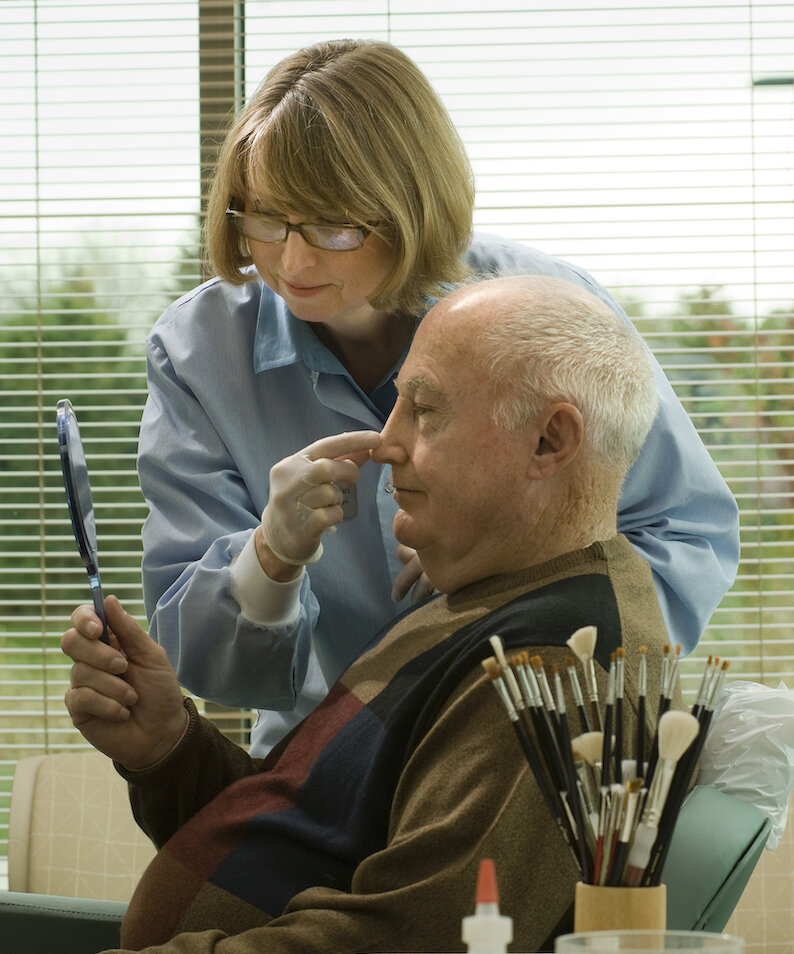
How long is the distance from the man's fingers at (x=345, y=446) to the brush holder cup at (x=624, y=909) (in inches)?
28.7

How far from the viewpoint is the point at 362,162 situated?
60.9 inches

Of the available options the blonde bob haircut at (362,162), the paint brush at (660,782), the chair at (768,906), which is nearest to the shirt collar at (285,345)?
the blonde bob haircut at (362,162)

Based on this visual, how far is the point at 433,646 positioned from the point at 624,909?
58 cm

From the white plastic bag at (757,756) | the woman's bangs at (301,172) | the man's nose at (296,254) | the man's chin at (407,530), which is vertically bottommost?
the white plastic bag at (757,756)

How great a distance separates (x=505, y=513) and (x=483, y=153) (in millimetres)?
1724

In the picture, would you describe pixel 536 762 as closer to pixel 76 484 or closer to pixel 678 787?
pixel 678 787

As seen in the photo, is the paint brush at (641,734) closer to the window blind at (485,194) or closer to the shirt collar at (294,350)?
the shirt collar at (294,350)

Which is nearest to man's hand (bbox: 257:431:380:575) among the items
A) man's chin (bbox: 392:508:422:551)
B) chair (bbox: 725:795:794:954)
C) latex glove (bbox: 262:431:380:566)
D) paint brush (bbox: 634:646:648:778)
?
latex glove (bbox: 262:431:380:566)

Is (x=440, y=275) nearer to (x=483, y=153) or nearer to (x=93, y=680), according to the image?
(x=93, y=680)

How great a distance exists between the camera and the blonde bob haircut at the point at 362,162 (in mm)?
1534

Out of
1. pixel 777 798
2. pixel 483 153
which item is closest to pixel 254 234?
pixel 777 798

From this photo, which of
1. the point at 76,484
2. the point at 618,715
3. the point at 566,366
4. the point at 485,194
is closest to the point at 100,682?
the point at 76,484

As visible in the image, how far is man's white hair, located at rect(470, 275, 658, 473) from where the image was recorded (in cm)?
135

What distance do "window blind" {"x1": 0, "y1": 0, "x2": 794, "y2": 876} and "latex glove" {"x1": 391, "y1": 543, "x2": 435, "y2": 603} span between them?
139cm
